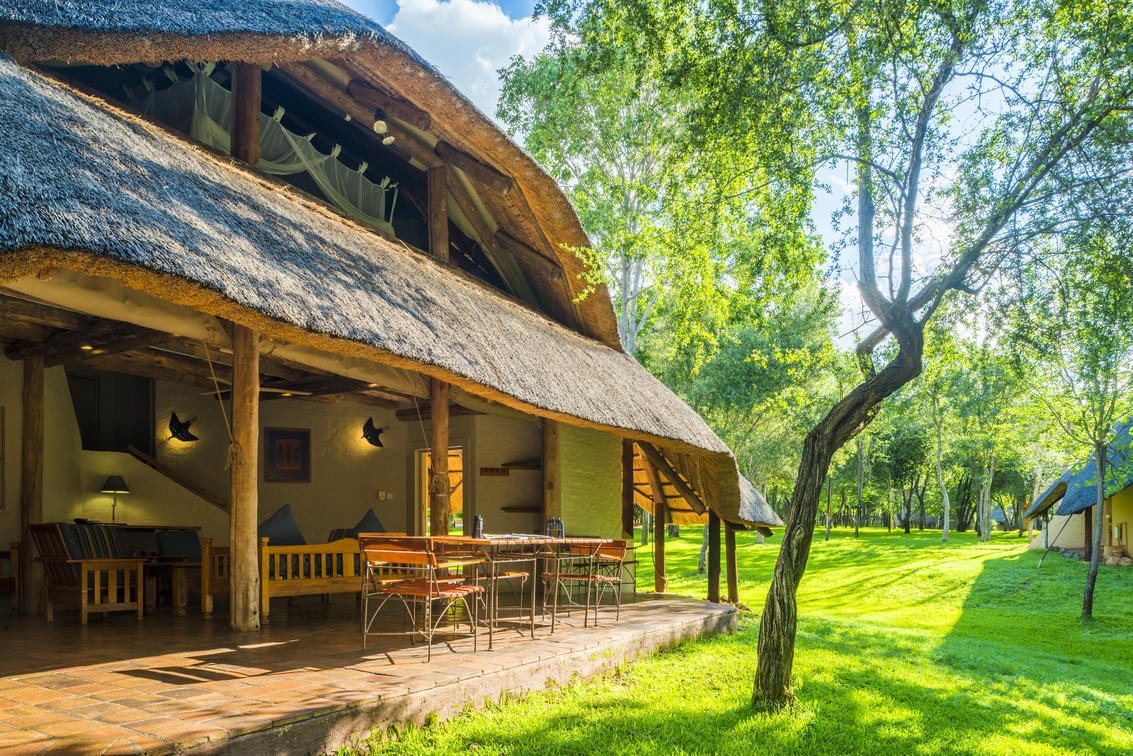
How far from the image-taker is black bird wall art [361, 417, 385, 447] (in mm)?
10320

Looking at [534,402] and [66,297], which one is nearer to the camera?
[66,297]

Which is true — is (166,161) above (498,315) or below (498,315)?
above

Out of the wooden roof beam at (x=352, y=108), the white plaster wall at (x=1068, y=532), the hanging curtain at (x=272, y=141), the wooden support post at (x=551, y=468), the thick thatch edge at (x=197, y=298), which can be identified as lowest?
the white plaster wall at (x=1068, y=532)

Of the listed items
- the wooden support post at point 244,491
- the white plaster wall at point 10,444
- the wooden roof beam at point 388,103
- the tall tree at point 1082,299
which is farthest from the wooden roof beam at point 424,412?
the tall tree at point 1082,299

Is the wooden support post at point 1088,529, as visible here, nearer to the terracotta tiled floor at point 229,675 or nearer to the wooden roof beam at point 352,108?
the terracotta tiled floor at point 229,675

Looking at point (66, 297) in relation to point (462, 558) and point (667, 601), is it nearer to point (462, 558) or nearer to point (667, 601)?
point (462, 558)

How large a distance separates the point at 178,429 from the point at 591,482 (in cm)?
501

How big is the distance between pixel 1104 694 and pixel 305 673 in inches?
275

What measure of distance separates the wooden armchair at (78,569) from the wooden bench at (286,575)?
50 cm

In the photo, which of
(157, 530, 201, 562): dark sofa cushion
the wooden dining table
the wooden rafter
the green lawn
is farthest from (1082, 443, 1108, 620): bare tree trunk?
(157, 530, 201, 562): dark sofa cushion

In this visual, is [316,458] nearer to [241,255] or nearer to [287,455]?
[287,455]

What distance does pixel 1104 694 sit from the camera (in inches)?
278

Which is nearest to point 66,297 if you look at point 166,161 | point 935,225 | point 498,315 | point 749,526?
point 166,161

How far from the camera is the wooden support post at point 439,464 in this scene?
7.27 m
